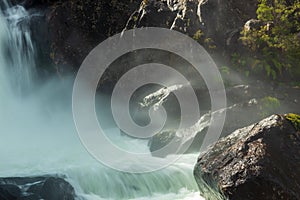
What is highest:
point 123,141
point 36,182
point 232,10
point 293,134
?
point 232,10

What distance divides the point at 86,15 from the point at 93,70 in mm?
2542

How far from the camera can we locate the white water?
8.62 meters

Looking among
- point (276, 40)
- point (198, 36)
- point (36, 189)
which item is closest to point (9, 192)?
point (36, 189)

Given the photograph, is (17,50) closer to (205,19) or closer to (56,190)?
(205,19)

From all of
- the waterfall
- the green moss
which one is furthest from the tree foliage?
the waterfall

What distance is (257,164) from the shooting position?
642 centimetres

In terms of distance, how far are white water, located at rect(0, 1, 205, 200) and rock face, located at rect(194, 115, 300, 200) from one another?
4.64 feet

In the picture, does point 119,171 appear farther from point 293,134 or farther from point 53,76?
point 53,76

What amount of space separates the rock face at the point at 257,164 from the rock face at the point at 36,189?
10.5ft

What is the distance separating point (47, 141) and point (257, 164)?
8955mm

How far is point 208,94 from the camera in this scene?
37.4 ft

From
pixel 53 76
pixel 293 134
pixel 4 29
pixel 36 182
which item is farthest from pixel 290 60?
pixel 4 29

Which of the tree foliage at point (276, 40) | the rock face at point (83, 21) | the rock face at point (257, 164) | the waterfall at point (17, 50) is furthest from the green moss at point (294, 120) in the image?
the waterfall at point (17, 50)

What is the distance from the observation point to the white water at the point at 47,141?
8.62 m
